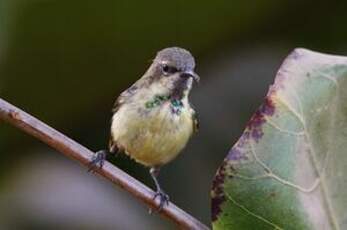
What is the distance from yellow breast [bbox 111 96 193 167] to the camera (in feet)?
8.16

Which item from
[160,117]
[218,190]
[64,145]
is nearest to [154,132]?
[160,117]

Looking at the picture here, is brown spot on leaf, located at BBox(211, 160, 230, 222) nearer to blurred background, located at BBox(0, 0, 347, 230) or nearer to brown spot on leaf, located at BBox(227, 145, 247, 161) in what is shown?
brown spot on leaf, located at BBox(227, 145, 247, 161)

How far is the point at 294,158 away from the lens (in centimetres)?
119

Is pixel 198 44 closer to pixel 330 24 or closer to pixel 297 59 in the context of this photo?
pixel 330 24

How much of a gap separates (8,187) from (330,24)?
142cm

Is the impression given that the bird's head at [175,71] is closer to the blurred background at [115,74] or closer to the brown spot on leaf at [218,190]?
the blurred background at [115,74]

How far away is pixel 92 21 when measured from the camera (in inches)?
144

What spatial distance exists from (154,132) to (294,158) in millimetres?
1336

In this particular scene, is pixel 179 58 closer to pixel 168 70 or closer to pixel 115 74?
pixel 168 70

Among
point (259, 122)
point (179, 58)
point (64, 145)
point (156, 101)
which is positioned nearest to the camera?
point (259, 122)

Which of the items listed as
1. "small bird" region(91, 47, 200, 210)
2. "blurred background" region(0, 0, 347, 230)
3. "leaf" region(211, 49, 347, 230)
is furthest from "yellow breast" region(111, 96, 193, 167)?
"leaf" region(211, 49, 347, 230)

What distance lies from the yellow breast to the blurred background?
0.98 meters

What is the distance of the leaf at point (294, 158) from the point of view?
3.89 feet

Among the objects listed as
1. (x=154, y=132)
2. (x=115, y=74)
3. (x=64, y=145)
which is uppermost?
(x=64, y=145)
